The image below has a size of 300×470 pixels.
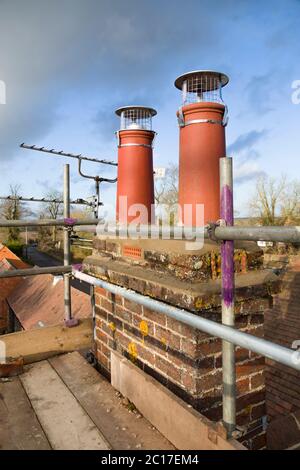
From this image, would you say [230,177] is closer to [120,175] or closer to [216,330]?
[216,330]

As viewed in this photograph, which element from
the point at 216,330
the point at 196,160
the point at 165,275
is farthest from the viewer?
the point at 196,160

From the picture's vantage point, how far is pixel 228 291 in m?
1.47

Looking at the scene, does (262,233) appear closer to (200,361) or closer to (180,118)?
(200,361)

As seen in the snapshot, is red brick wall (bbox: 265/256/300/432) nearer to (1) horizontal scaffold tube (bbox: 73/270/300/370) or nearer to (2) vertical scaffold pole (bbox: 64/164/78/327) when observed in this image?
(1) horizontal scaffold tube (bbox: 73/270/300/370)

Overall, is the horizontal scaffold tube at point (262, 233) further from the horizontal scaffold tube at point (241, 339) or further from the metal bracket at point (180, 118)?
the metal bracket at point (180, 118)

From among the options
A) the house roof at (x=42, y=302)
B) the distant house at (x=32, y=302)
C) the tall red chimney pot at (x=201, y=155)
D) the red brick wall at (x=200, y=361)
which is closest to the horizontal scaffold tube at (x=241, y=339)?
the red brick wall at (x=200, y=361)

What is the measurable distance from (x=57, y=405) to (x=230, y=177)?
178cm

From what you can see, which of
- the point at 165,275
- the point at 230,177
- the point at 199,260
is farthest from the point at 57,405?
the point at 230,177

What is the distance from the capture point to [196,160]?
2545 millimetres

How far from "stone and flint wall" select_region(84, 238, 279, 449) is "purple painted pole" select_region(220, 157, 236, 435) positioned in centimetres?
30

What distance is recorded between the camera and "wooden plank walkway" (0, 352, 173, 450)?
1.80 meters

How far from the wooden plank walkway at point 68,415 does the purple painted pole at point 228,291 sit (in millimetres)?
480

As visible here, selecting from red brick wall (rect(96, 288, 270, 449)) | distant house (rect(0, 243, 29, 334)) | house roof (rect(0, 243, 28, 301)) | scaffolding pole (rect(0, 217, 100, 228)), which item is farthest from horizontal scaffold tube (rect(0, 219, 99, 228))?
distant house (rect(0, 243, 29, 334))

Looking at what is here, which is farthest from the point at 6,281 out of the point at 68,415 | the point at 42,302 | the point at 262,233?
the point at 262,233
